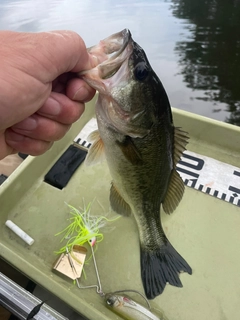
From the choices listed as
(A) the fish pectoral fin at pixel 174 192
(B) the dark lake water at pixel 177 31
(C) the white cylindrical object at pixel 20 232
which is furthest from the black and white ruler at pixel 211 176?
(B) the dark lake water at pixel 177 31

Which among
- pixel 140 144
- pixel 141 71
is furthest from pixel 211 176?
pixel 141 71

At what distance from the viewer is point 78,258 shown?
59.6 inches

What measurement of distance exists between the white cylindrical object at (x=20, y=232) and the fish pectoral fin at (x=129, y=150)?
0.73 m

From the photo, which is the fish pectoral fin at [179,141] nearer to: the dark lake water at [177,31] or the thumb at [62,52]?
the thumb at [62,52]

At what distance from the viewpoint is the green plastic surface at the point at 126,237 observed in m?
1.41

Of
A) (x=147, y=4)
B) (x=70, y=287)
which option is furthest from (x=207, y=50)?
(x=70, y=287)

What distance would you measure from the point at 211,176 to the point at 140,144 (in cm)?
87

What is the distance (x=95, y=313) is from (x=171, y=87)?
336 centimetres

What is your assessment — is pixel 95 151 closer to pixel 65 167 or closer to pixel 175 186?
pixel 175 186

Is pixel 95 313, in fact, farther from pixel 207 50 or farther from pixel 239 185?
pixel 207 50

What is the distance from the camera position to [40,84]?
102 centimetres

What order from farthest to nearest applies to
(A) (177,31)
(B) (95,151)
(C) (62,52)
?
1. (A) (177,31)
2. (B) (95,151)
3. (C) (62,52)

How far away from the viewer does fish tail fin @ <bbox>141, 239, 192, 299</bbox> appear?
145cm

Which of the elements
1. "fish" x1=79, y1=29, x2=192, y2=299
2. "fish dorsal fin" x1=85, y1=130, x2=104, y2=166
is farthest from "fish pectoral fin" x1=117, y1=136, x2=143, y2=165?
"fish dorsal fin" x1=85, y1=130, x2=104, y2=166
